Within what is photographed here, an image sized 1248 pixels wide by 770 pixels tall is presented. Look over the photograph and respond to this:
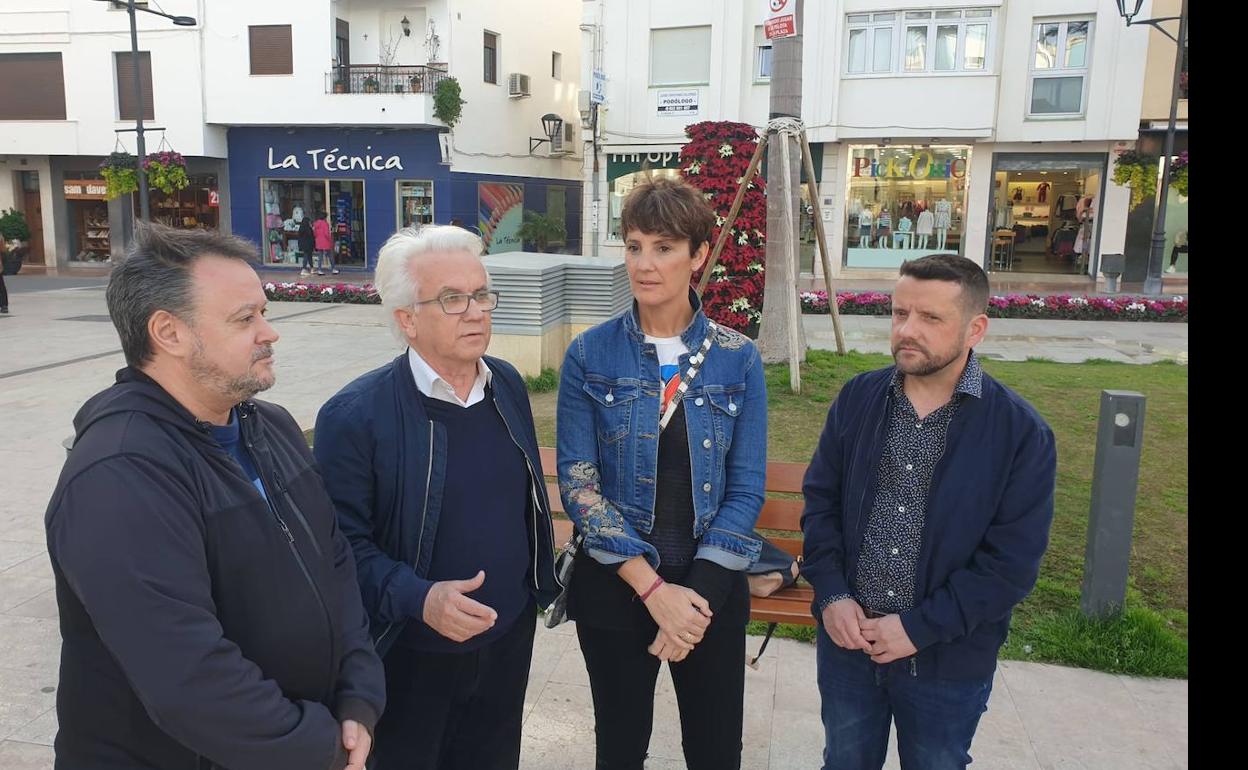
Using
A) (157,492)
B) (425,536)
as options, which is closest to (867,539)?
(425,536)

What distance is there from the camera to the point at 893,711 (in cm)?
254

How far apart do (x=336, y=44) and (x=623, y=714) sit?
977 inches

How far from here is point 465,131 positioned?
2488 centimetres

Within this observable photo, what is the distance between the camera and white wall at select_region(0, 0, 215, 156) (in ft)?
80.0

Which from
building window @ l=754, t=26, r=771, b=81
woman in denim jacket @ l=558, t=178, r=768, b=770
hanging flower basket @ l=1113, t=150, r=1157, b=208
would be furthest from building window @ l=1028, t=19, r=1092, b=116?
woman in denim jacket @ l=558, t=178, r=768, b=770

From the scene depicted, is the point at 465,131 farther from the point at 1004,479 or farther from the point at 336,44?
the point at 1004,479

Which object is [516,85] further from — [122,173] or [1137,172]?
[1137,172]

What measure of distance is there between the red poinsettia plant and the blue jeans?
23.5 feet

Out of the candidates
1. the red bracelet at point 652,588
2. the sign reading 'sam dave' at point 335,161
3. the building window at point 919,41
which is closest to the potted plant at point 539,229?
the sign reading 'sam dave' at point 335,161

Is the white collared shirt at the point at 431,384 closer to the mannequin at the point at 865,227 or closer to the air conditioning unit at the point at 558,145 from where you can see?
the mannequin at the point at 865,227

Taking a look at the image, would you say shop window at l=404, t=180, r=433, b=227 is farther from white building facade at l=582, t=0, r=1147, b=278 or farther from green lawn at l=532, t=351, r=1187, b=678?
green lawn at l=532, t=351, r=1187, b=678

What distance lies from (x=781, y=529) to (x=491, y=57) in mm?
25305

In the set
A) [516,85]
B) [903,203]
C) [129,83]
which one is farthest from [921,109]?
[129,83]

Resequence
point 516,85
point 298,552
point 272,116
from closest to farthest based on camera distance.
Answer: point 298,552
point 272,116
point 516,85
